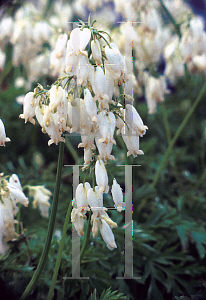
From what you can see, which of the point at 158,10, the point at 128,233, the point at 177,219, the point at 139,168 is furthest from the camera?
the point at 139,168

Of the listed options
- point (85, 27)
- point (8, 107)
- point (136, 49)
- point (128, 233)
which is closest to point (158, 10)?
point (136, 49)

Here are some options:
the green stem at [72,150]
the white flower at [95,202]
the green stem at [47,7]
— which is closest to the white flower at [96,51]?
the white flower at [95,202]

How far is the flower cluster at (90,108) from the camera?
0.76m

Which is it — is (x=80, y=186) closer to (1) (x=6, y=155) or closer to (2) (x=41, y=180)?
(2) (x=41, y=180)

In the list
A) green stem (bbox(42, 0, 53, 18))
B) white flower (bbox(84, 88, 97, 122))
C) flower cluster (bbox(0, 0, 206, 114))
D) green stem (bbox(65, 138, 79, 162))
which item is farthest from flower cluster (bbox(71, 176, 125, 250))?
green stem (bbox(42, 0, 53, 18))

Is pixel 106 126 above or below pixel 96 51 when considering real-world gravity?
below

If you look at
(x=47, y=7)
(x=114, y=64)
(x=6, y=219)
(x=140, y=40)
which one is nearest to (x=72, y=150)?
(x=140, y=40)

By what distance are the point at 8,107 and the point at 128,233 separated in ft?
5.39

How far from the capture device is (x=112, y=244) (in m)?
0.84

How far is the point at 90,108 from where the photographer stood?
0.76m

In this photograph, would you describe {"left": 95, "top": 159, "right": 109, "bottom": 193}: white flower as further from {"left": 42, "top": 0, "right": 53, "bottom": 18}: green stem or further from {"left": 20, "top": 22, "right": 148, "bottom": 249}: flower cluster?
{"left": 42, "top": 0, "right": 53, "bottom": 18}: green stem

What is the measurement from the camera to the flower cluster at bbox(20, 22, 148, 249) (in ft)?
2.48

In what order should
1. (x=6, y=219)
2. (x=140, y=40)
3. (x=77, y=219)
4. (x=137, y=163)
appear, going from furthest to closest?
(x=137, y=163), (x=140, y=40), (x=6, y=219), (x=77, y=219)

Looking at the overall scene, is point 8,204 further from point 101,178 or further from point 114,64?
point 114,64
